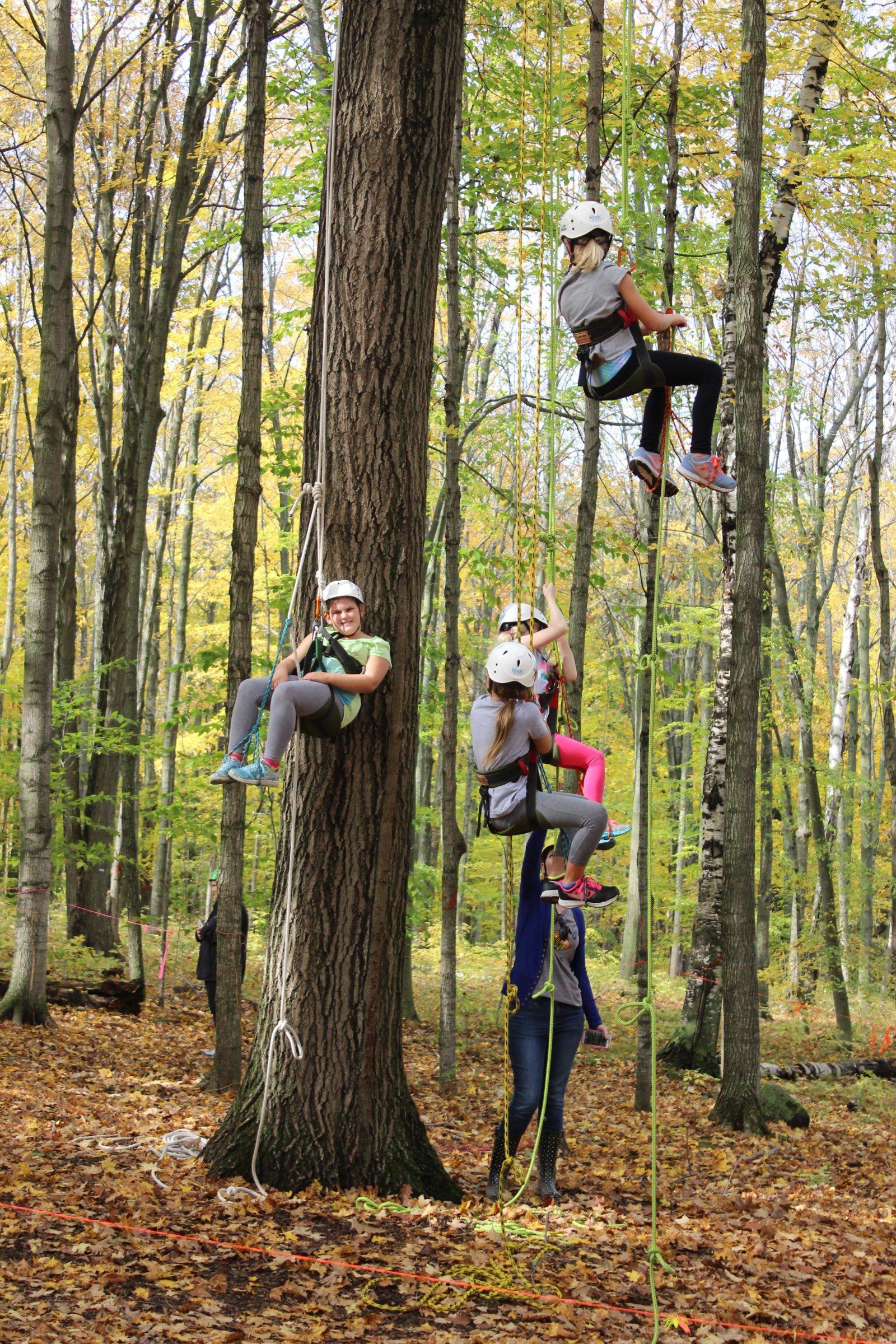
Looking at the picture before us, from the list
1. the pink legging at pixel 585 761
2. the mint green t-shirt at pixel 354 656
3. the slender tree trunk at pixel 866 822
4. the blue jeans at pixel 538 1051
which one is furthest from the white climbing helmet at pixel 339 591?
the slender tree trunk at pixel 866 822

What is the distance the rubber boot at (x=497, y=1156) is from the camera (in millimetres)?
4973

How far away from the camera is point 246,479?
717 cm

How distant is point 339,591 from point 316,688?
55 cm

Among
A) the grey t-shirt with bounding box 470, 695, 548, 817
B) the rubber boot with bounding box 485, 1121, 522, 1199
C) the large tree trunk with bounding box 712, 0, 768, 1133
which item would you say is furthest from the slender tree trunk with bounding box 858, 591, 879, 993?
the grey t-shirt with bounding box 470, 695, 548, 817

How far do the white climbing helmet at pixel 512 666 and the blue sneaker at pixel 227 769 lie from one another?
1.14 m

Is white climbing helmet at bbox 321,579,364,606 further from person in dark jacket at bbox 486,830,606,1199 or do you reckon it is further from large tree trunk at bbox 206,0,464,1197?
person in dark jacket at bbox 486,830,606,1199

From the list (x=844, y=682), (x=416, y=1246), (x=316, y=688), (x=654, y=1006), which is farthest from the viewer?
(x=844, y=682)

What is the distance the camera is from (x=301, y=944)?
15.4 feet

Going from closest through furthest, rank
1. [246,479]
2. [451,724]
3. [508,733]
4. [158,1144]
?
A: 1. [508,733]
2. [158,1144]
3. [246,479]
4. [451,724]

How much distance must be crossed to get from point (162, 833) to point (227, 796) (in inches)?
262

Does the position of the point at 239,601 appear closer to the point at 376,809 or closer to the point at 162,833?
the point at 376,809

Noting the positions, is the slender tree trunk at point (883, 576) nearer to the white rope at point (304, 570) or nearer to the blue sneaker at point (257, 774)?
the white rope at point (304, 570)

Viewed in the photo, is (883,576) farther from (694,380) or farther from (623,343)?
(623,343)

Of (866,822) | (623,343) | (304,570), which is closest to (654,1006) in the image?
(304,570)
